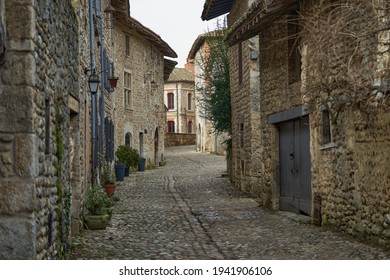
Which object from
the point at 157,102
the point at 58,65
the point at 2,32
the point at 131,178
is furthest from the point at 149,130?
the point at 2,32

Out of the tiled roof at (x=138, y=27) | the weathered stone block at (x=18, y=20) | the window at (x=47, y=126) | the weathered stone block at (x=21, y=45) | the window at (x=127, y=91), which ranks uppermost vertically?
the tiled roof at (x=138, y=27)

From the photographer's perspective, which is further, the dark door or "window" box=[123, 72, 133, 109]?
"window" box=[123, 72, 133, 109]

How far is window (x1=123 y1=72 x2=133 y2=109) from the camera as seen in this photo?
21.0 metres

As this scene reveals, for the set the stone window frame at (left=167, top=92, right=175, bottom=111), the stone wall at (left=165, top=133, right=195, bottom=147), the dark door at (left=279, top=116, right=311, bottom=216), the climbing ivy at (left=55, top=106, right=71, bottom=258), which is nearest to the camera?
the climbing ivy at (left=55, top=106, right=71, bottom=258)

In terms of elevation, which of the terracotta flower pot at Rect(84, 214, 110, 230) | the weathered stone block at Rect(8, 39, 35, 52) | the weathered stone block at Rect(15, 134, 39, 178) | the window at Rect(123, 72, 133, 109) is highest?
the window at Rect(123, 72, 133, 109)

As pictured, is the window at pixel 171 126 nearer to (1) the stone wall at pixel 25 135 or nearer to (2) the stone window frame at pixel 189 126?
(2) the stone window frame at pixel 189 126

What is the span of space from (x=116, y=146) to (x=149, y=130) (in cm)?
486

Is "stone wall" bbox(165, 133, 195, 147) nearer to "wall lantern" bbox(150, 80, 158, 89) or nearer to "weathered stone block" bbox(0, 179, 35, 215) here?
"wall lantern" bbox(150, 80, 158, 89)

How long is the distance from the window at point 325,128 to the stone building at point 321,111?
0.01 meters

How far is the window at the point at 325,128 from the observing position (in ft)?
27.3

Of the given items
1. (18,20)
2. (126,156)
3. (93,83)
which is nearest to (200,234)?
(93,83)

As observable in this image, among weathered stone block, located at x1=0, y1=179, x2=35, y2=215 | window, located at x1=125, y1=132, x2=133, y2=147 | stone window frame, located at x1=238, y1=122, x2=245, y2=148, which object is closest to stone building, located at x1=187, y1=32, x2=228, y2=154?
window, located at x1=125, y1=132, x2=133, y2=147

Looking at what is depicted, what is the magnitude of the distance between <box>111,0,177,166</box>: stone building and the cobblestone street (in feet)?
24.6

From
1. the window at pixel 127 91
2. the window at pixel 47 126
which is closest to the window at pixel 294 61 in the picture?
the window at pixel 47 126
